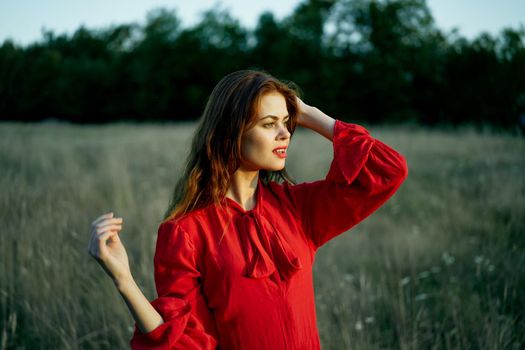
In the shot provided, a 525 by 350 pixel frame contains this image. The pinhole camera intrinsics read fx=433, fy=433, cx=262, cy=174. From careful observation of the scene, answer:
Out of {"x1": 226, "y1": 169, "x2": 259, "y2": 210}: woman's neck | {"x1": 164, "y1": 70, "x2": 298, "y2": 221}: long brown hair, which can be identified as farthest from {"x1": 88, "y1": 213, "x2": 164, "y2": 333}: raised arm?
{"x1": 226, "y1": 169, "x2": 259, "y2": 210}: woman's neck

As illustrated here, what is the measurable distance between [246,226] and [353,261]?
101 inches

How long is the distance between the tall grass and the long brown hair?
4.23 feet

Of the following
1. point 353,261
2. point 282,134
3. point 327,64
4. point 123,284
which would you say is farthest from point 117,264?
point 327,64

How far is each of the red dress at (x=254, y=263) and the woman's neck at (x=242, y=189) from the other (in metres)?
0.05

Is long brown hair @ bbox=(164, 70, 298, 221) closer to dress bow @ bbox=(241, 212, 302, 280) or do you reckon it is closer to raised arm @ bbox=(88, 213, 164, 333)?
dress bow @ bbox=(241, 212, 302, 280)

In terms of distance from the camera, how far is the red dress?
145 centimetres

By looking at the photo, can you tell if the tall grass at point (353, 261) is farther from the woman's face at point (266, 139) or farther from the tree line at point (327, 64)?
the tree line at point (327, 64)

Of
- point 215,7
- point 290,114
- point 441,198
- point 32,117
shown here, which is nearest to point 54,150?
point 32,117

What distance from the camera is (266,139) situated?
1615 millimetres

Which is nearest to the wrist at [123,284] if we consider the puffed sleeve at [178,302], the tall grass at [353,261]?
the puffed sleeve at [178,302]

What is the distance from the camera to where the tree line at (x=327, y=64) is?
21.6 m

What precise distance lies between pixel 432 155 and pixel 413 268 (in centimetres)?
517

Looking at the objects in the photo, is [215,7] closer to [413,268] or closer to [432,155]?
[432,155]

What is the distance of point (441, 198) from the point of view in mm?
5309
